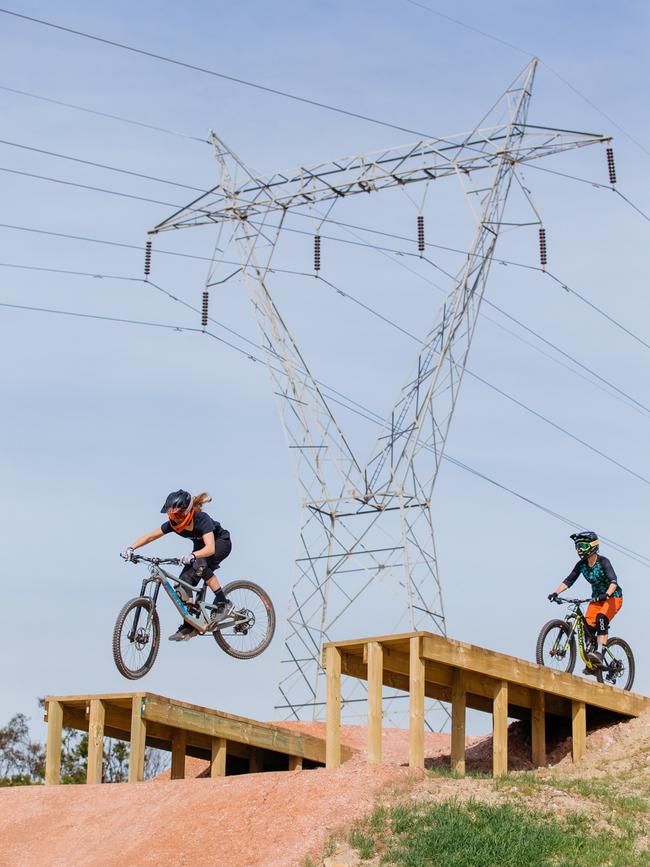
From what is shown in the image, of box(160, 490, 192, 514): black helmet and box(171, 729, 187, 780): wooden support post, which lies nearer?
box(160, 490, 192, 514): black helmet

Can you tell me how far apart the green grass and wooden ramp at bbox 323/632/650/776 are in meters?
2.36

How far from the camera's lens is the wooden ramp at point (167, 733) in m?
25.7

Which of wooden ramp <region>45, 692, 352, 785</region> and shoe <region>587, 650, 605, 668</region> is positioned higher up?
shoe <region>587, 650, 605, 668</region>

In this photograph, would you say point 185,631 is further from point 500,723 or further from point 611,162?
point 611,162

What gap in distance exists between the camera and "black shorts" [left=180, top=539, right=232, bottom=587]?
22.9 meters

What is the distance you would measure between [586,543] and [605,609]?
4.08 ft

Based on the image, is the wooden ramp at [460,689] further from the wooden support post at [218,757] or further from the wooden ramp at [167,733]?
the wooden support post at [218,757]

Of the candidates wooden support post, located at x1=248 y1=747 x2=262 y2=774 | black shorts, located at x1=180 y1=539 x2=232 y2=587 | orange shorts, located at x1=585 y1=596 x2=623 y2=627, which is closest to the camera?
black shorts, located at x1=180 y1=539 x2=232 y2=587

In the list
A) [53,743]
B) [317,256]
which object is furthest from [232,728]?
[317,256]

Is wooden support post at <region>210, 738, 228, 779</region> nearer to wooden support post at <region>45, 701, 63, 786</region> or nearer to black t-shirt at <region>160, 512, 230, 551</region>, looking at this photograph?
wooden support post at <region>45, 701, 63, 786</region>

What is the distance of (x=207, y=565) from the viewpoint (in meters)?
23.0

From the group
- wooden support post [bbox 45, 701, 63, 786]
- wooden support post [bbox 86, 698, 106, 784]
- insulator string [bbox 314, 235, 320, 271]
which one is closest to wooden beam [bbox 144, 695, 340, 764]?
wooden support post [bbox 86, 698, 106, 784]

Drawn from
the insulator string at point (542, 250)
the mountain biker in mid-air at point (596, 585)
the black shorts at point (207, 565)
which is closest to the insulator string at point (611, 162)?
the insulator string at point (542, 250)

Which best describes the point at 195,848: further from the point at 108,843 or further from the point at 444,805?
the point at 444,805
